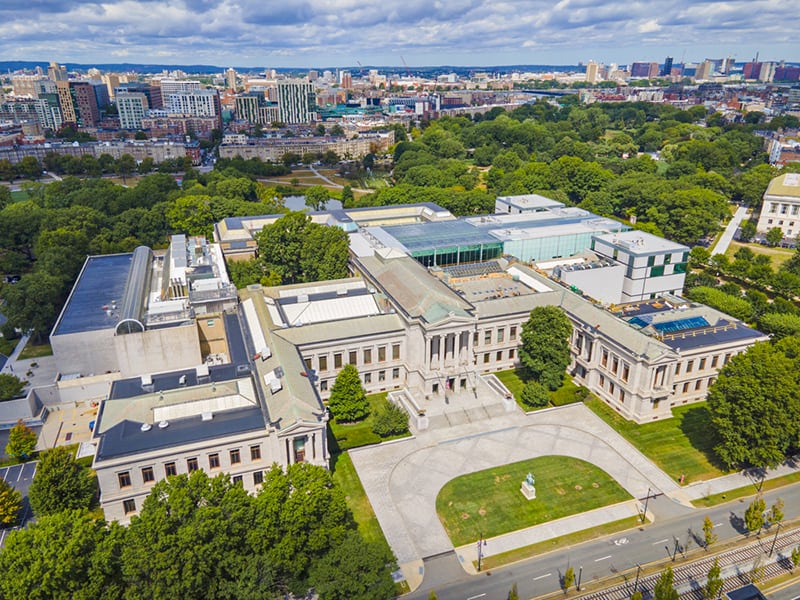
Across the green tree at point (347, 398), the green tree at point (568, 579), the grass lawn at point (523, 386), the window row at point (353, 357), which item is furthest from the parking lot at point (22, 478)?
the grass lawn at point (523, 386)

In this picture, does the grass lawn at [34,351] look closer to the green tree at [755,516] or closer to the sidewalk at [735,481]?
the sidewalk at [735,481]

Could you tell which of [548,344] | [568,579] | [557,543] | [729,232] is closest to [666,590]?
[568,579]

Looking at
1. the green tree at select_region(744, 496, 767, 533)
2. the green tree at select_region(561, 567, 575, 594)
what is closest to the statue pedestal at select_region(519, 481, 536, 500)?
the green tree at select_region(561, 567, 575, 594)

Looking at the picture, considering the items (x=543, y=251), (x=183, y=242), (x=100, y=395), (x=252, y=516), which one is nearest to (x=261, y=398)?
(x=252, y=516)

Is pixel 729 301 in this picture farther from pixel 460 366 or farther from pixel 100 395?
pixel 100 395

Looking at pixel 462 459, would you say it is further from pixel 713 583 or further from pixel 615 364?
pixel 713 583
